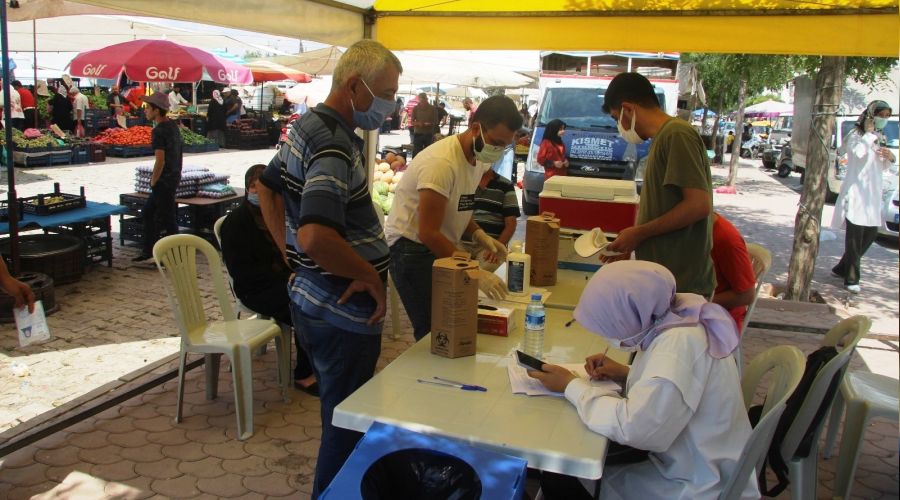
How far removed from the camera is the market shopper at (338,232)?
2.22m

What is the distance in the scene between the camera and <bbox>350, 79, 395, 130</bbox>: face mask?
2.43 metres

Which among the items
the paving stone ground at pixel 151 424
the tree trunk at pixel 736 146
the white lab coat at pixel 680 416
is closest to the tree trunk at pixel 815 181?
the paving stone ground at pixel 151 424

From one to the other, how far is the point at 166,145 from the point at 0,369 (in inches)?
125

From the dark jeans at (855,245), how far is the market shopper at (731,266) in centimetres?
509

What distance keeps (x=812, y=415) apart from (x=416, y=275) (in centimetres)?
169

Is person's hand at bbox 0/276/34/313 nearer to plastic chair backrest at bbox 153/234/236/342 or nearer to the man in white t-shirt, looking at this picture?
plastic chair backrest at bbox 153/234/236/342

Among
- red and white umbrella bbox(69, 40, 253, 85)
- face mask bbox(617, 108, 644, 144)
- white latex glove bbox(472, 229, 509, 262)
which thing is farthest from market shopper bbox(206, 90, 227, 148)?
face mask bbox(617, 108, 644, 144)

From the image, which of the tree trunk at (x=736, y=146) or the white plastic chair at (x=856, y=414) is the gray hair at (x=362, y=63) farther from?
the tree trunk at (x=736, y=146)

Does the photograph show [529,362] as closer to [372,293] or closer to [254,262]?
[372,293]

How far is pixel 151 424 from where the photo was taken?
3994 mm

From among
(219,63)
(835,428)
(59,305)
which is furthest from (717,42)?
(219,63)

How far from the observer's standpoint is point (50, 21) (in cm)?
1137

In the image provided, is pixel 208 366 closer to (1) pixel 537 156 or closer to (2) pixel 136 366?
(2) pixel 136 366

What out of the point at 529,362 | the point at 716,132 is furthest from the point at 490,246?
the point at 716,132
